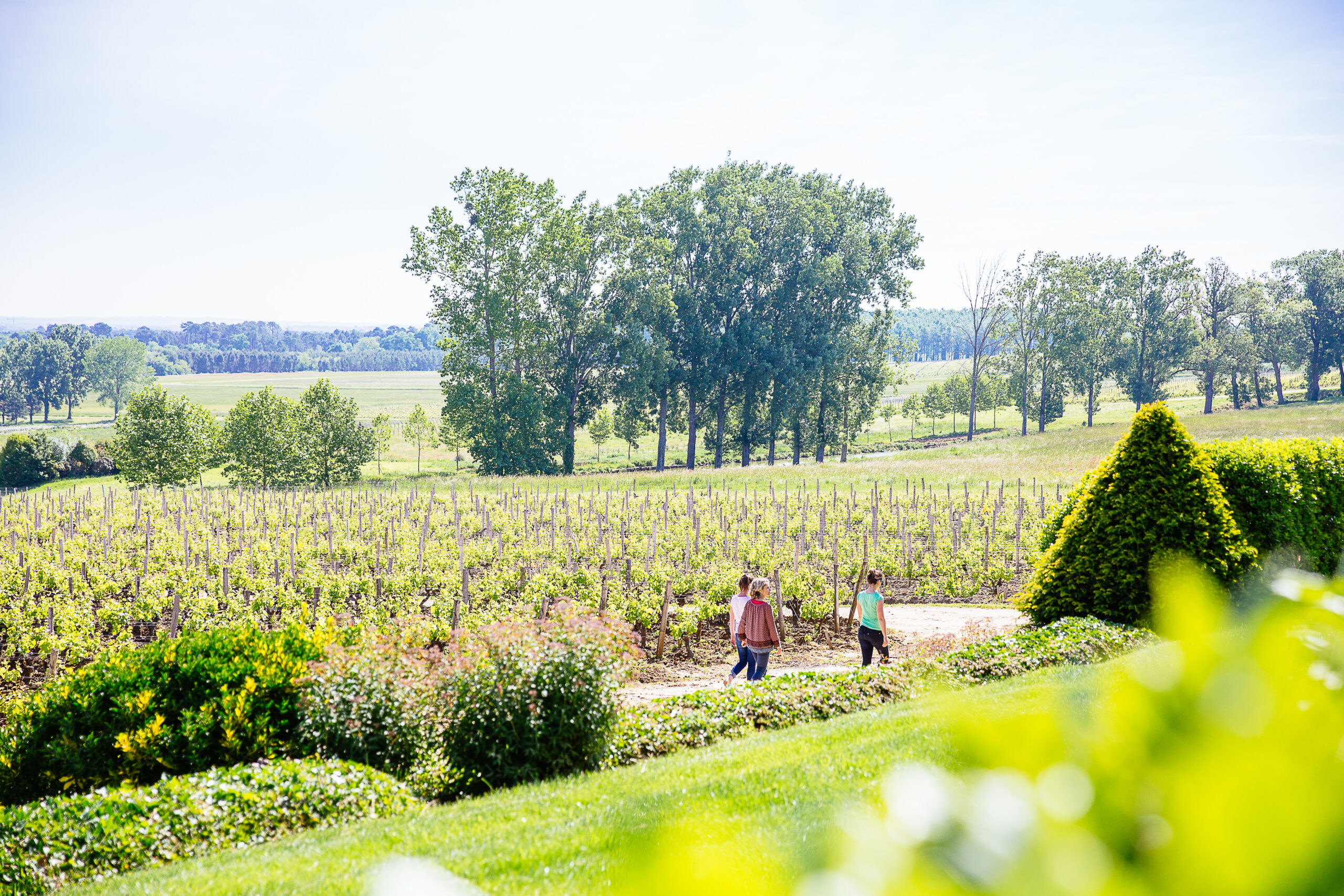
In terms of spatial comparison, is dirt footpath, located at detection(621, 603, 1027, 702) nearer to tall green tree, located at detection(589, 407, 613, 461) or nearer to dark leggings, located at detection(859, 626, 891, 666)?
dark leggings, located at detection(859, 626, 891, 666)

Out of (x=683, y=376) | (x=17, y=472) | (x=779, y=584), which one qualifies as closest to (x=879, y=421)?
(x=683, y=376)

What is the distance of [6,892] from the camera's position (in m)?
4.82

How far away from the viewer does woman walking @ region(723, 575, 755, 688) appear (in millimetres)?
10641

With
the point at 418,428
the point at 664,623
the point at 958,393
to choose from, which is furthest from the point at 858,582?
the point at 958,393

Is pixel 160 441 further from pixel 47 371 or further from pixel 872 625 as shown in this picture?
pixel 47 371

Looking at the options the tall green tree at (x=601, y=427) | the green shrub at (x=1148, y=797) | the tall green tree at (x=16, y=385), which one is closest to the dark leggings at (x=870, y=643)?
the green shrub at (x=1148, y=797)

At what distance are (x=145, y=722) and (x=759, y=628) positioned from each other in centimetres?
671

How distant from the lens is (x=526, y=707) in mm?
6840

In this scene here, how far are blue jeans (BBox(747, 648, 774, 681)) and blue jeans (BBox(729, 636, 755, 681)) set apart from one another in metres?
0.03

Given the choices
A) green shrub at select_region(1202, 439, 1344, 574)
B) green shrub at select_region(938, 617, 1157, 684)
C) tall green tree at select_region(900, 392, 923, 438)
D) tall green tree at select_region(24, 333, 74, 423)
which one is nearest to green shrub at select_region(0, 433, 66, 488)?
green shrub at select_region(938, 617, 1157, 684)

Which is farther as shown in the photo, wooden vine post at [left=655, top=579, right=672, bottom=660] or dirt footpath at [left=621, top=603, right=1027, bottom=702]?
wooden vine post at [left=655, top=579, right=672, bottom=660]

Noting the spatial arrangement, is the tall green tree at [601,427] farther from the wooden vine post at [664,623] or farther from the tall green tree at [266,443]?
the wooden vine post at [664,623]

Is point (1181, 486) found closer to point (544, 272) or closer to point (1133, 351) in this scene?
point (544, 272)

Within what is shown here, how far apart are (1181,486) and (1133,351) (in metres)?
61.9
